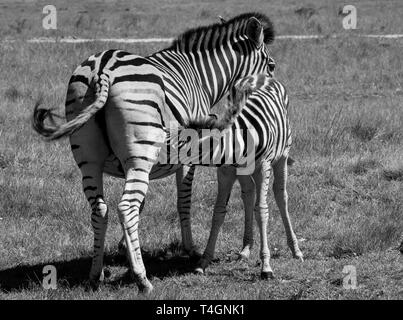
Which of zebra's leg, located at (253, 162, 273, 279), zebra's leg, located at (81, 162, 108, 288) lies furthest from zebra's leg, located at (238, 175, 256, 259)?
zebra's leg, located at (81, 162, 108, 288)

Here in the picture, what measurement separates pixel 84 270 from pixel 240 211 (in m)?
2.26

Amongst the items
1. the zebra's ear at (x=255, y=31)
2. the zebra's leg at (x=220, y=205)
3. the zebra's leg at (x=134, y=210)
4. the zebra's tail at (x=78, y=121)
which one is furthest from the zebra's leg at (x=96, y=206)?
the zebra's ear at (x=255, y=31)

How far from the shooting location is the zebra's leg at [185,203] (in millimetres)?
7758

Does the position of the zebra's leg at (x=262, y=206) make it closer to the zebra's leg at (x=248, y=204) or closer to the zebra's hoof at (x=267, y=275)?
the zebra's hoof at (x=267, y=275)

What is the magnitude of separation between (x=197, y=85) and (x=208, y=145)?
5.52 ft

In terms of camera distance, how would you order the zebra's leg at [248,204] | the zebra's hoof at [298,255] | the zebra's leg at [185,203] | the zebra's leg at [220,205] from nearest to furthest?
the zebra's leg at [220,205] < the zebra's leg at [248,204] < the zebra's hoof at [298,255] < the zebra's leg at [185,203]

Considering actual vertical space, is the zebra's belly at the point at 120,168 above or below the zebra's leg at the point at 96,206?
above

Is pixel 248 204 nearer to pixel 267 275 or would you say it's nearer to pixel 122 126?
pixel 267 275

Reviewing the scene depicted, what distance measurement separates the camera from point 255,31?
27.3 feet

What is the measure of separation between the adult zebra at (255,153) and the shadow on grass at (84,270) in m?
0.44

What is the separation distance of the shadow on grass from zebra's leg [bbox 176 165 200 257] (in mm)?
150

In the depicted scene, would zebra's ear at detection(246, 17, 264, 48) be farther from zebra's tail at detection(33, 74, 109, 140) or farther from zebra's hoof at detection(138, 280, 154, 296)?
zebra's hoof at detection(138, 280, 154, 296)

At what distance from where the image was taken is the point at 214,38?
8.15 metres
